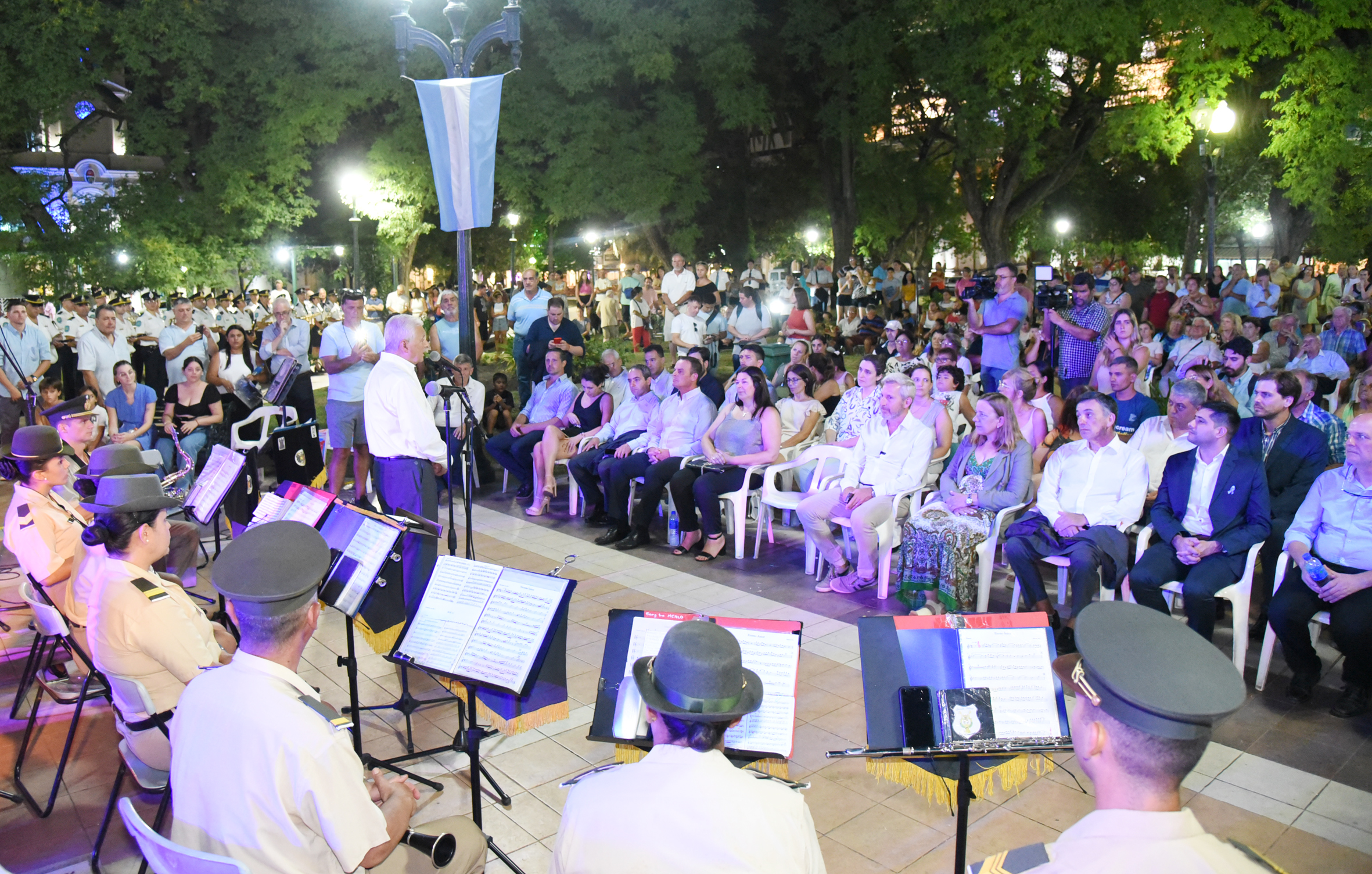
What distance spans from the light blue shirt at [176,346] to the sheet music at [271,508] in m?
7.37

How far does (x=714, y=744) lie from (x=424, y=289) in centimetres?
2973

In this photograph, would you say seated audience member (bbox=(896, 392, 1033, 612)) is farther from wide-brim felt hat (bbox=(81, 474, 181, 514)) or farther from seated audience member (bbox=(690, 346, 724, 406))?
wide-brim felt hat (bbox=(81, 474, 181, 514))

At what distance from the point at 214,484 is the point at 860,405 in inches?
186

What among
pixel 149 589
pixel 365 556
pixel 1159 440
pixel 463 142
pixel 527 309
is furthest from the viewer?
pixel 527 309

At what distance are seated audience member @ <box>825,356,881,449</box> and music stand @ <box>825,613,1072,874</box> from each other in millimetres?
4459

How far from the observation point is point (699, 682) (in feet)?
7.36

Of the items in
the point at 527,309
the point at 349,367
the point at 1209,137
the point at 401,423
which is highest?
the point at 1209,137

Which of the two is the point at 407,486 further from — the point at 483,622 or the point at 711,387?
the point at 711,387

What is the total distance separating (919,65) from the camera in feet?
63.8

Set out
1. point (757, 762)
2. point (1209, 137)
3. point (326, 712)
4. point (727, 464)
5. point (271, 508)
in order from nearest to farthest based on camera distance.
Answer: point (326, 712) < point (757, 762) < point (271, 508) < point (727, 464) < point (1209, 137)

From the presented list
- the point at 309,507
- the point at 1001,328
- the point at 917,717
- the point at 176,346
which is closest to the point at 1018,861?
the point at 917,717

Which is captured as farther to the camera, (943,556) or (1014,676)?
(943,556)

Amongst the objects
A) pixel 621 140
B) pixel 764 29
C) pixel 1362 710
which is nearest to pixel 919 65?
pixel 764 29

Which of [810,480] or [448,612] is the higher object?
[448,612]
